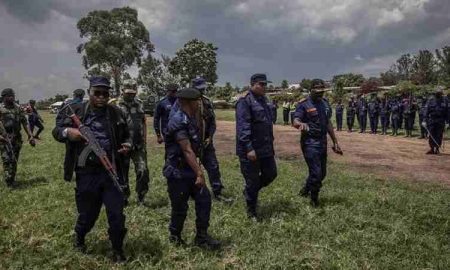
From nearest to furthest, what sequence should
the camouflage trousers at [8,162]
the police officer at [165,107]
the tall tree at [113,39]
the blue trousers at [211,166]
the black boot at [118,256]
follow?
1. the black boot at [118,256]
2. the blue trousers at [211,166]
3. the police officer at [165,107]
4. the camouflage trousers at [8,162]
5. the tall tree at [113,39]

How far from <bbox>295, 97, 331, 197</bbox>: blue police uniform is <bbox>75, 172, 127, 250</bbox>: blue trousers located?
10.9 ft

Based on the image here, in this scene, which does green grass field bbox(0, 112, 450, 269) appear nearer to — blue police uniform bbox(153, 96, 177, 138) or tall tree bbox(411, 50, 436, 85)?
blue police uniform bbox(153, 96, 177, 138)

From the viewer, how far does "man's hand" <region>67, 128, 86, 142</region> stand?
5211 millimetres

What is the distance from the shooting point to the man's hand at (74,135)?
521 centimetres

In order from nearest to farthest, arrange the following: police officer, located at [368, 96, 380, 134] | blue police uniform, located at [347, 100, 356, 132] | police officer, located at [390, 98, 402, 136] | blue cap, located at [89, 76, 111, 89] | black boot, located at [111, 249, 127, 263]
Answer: blue cap, located at [89, 76, 111, 89], black boot, located at [111, 249, 127, 263], police officer, located at [390, 98, 402, 136], police officer, located at [368, 96, 380, 134], blue police uniform, located at [347, 100, 356, 132]

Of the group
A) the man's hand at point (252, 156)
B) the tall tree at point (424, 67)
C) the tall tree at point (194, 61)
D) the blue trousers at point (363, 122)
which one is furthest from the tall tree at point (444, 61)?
the man's hand at point (252, 156)

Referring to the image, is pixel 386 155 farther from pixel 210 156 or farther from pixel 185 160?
pixel 185 160

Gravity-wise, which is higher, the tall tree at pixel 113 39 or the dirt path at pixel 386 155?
the tall tree at pixel 113 39

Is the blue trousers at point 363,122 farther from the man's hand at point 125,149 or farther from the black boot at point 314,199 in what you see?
the man's hand at point 125,149

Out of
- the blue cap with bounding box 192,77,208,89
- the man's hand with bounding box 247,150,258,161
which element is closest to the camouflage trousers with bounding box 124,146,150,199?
the blue cap with bounding box 192,77,208,89

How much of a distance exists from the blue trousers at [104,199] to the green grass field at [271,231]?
40 centimetres

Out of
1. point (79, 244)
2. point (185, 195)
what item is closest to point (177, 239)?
point (185, 195)

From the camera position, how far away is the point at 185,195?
225 inches

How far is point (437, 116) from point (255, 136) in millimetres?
10093
